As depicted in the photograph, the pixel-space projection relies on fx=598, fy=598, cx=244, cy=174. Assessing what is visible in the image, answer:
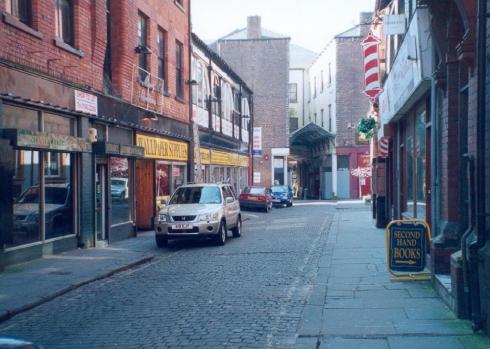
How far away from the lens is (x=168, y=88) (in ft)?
71.3

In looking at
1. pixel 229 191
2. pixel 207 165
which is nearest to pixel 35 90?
pixel 229 191

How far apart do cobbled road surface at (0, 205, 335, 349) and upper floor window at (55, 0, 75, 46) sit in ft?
18.9

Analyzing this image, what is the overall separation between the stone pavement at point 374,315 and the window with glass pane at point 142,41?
407 inches

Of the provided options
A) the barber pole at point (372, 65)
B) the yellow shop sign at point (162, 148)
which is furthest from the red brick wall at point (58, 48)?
the barber pole at point (372, 65)

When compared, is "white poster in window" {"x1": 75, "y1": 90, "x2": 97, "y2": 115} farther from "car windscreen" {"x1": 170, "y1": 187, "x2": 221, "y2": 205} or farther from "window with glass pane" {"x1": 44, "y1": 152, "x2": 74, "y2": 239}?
"car windscreen" {"x1": 170, "y1": 187, "x2": 221, "y2": 205}

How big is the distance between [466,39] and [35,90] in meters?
8.91

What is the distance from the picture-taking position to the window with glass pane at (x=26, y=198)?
1212cm

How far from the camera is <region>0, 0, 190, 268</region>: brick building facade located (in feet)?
38.8

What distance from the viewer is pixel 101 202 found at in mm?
16062

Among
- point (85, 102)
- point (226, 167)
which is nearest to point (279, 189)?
point (226, 167)

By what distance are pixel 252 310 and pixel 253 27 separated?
4657cm

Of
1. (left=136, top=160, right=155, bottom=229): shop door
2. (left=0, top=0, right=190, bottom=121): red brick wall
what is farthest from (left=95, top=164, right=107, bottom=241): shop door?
(left=136, top=160, right=155, bottom=229): shop door

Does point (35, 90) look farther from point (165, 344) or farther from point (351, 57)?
point (351, 57)

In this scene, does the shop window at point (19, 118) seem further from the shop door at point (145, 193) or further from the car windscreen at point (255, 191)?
the car windscreen at point (255, 191)
